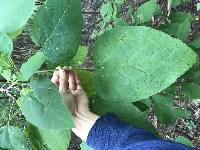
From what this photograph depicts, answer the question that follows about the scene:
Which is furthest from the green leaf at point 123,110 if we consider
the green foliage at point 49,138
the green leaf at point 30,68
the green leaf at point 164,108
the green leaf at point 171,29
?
the green leaf at point 171,29

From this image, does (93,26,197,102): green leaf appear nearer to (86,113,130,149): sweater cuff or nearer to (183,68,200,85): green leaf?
(86,113,130,149): sweater cuff

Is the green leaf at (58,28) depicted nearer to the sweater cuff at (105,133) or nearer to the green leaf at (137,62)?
the green leaf at (137,62)

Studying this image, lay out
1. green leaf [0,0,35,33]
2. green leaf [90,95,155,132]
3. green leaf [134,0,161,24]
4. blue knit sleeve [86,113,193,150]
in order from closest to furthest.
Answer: green leaf [0,0,35,33], blue knit sleeve [86,113,193,150], green leaf [90,95,155,132], green leaf [134,0,161,24]

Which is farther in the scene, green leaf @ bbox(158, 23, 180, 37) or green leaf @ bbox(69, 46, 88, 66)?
green leaf @ bbox(158, 23, 180, 37)

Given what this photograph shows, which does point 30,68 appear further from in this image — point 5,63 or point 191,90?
point 191,90

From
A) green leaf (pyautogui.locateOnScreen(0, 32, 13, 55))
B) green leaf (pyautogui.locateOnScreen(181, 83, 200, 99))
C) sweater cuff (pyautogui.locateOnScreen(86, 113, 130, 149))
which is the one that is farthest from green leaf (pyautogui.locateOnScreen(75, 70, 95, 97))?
green leaf (pyautogui.locateOnScreen(181, 83, 200, 99))
